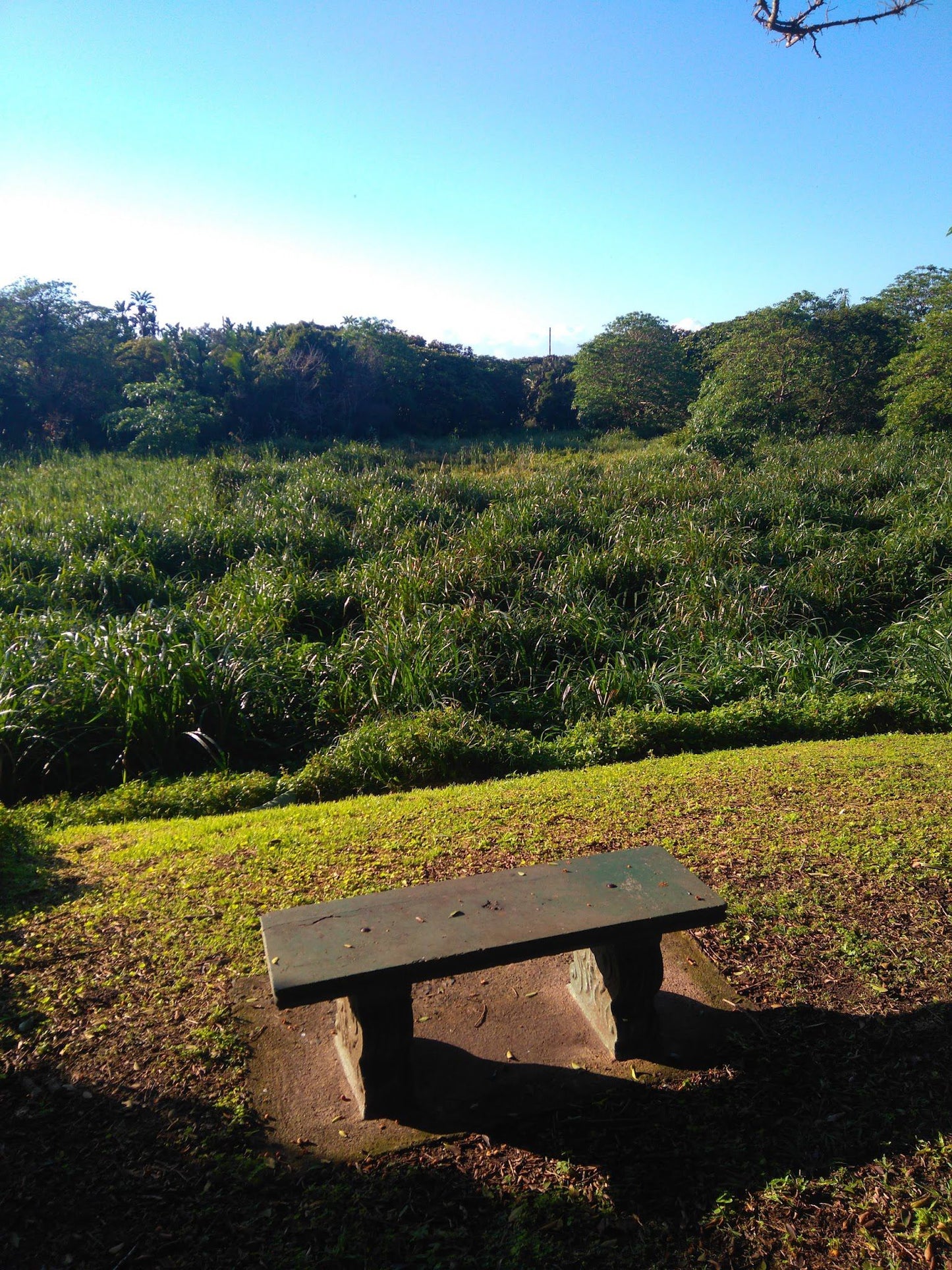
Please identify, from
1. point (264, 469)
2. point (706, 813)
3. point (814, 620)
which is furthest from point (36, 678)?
point (264, 469)

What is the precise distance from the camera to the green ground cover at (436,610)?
5.71 meters

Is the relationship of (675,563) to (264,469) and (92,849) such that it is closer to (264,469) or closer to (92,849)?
(92,849)

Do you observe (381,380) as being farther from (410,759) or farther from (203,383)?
(410,759)

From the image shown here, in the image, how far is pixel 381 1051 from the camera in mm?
2219

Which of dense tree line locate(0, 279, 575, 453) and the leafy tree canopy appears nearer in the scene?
dense tree line locate(0, 279, 575, 453)

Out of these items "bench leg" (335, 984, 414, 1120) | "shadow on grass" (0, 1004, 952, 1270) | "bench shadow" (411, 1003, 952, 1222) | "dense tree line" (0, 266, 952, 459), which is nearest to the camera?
"shadow on grass" (0, 1004, 952, 1270)

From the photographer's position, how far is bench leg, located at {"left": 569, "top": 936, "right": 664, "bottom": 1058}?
246 centimetres

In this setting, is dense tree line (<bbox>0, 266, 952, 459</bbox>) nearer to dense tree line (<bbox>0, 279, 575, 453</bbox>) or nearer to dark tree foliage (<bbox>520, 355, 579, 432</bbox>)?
dense tree line (<bbox>0, 279, 575, 453</bbox>)

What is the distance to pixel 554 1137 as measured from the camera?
2191 millimetres

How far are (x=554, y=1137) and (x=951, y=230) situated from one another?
442 cm

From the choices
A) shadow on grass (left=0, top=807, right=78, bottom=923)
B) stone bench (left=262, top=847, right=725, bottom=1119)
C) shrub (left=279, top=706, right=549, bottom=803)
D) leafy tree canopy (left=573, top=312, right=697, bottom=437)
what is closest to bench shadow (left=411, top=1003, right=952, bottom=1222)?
stone bench (left=262, top=847, right=725, bottom=1119)

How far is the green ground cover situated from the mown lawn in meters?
1.76

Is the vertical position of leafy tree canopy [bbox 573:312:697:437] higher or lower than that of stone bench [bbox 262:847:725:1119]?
higher

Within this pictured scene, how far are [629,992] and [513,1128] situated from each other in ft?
1.67
